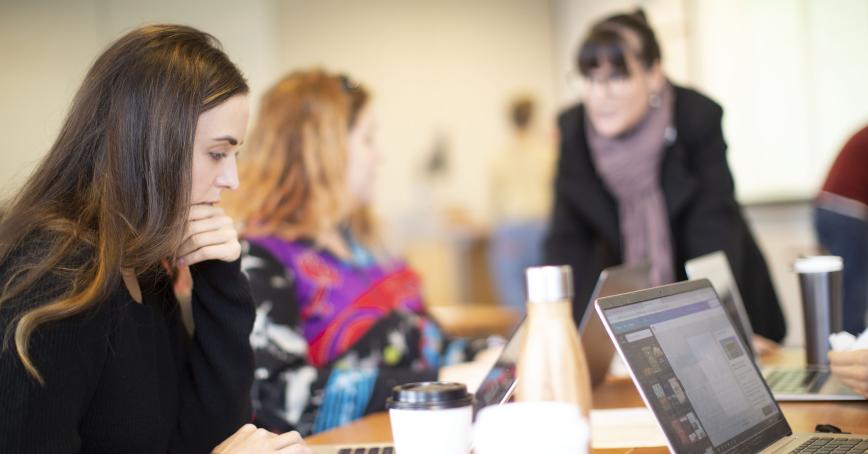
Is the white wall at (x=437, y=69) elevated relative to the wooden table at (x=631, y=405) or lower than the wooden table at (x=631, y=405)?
elevated

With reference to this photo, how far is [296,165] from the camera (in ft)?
7.14

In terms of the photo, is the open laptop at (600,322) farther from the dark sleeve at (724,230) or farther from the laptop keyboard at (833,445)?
the dark sleeve at (724,230)

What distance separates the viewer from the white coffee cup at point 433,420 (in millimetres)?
944

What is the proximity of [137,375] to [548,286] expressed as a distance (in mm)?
621

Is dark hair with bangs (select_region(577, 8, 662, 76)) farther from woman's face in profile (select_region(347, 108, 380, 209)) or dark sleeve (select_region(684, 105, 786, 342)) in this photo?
woman's face in profile (select_region(347, 108, 380, 209))

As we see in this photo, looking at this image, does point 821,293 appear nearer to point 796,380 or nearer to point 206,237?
point 796,380

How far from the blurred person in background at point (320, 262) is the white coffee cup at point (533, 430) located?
984 millimetres

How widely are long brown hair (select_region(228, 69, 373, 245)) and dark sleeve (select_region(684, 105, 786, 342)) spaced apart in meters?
0.89

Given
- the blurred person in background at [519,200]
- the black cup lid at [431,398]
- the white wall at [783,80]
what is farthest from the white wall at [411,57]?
the black cup lid at [431,398]

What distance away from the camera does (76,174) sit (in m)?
1.22

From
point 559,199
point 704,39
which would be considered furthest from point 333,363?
point 704,39

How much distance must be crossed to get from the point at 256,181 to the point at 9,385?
1173 mm

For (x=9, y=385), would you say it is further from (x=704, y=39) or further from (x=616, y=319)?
(x=704, y=39)

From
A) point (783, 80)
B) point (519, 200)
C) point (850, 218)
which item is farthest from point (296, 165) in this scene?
point (519, 200)
